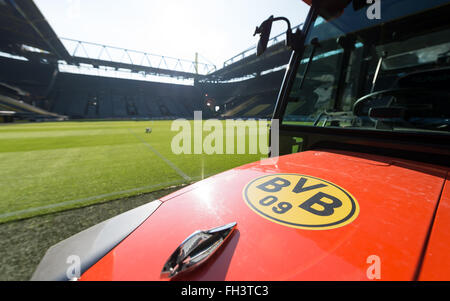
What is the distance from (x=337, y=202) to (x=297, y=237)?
12.4 inches

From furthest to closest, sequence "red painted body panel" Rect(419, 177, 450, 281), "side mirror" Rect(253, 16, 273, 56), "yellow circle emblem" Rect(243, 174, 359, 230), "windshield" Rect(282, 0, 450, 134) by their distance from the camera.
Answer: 1. "side mirror" Rect(253, 16, 273, 56)
2. "windshield" Rect(282, 0, 450, 134)
3. "yellow circle emblem" Rect(243, 174, 359, 230)
4. "red painted body panel" Rect(419, 177, 450, 281)

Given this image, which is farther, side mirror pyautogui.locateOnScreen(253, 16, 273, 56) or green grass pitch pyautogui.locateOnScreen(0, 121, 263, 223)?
green grass pitch pyautogui.locateOnScreen(0, 121, 263, 223)

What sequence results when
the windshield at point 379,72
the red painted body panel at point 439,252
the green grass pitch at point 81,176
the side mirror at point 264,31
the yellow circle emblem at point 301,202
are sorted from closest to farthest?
1. the red painted body panel at point 439,252
2. the yellow circle emblem at point 301,202
3. the windshield at point 379,72
4. the side mirror at point 264,31
5. the green grass pitch at point 81,176

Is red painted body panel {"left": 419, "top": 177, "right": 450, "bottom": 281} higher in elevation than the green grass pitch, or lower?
higher

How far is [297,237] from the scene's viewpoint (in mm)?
641

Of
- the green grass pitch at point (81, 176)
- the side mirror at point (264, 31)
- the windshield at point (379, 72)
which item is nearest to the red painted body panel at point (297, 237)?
the windshield at point (379, 72)

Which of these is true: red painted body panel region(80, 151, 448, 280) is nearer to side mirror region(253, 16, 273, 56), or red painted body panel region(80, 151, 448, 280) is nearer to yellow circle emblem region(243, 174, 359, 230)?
yellow circle emblem region(243, 174, 359, 230)

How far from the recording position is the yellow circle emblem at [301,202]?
719mm

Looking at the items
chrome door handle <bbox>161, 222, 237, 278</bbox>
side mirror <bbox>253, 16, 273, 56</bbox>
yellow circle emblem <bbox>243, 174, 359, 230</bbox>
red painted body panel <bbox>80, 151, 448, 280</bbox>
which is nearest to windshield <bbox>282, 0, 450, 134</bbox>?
red painted body panel <bbox>80, 151, 448, 280</bbox>

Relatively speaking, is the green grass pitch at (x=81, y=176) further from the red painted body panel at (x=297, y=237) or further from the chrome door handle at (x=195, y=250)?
the chrome door handle at (x=195, y=250)

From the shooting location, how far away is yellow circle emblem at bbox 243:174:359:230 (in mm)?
719

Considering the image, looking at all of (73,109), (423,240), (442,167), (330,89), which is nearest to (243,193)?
(423,240)

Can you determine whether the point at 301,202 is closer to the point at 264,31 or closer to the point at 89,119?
the point at 264,31

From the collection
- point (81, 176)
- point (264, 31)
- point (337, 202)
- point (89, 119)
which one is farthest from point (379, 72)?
point (89, 119)
